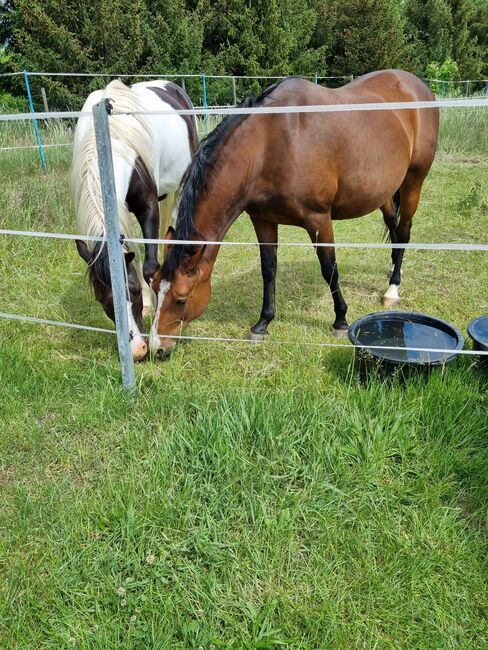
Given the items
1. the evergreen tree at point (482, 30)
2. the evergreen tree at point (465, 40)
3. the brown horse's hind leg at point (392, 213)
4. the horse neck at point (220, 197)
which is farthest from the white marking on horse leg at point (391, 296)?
the evergreen tree at point (482, 30)

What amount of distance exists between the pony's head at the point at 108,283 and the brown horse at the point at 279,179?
0.38ft

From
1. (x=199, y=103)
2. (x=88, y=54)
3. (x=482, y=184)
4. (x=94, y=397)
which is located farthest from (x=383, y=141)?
(x=199, y=103)

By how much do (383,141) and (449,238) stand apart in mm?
2806

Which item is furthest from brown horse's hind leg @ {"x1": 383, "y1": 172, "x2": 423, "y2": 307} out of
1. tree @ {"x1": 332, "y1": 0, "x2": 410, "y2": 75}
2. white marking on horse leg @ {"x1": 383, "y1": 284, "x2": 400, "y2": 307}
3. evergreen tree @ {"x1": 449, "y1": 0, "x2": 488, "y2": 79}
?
evergreen tree @ {"x1": 449, "y1": 0, "x2": 488, "y2": 79}

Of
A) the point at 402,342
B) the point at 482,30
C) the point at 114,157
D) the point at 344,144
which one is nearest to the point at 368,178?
the point at 344,144

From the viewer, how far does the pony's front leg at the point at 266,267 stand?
3500mm

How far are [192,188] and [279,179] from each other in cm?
56

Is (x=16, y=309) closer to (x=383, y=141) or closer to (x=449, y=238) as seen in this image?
(x=383, y=141)

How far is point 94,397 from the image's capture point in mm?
2551

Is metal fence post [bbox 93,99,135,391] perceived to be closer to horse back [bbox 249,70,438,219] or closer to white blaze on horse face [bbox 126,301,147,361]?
white blaze on horse face [bbox 126,301,147,361]

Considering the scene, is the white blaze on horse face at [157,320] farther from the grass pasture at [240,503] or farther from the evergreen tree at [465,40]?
the evergreen tree at [465,40]

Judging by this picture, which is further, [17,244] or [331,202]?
[17,244]

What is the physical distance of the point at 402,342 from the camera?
9.59 feet

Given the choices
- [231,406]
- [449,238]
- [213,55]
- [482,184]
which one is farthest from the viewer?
[213,55]
